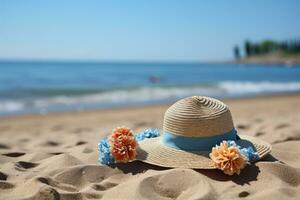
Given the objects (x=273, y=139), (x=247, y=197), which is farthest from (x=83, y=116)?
(x=247, y=197)

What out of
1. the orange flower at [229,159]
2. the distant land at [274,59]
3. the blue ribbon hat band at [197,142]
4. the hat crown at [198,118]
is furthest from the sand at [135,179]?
the distant land at [274,59]

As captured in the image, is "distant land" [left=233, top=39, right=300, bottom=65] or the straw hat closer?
the straw hat

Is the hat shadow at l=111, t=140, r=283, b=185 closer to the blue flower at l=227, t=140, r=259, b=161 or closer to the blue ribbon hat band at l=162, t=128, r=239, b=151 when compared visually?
the blue flower at l=227, t=140, r=259, b=161

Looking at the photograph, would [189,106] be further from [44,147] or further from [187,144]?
[44,147]

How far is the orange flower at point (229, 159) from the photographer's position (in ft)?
9.22

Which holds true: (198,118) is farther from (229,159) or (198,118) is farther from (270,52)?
(270,52)

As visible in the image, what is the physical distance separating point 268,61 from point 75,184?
377 feet

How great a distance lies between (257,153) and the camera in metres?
3.10

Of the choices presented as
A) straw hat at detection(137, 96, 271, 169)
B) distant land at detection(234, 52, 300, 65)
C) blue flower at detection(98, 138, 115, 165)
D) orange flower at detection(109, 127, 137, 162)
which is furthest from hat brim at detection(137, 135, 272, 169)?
distant land at detection(234, 52, 300, 65)

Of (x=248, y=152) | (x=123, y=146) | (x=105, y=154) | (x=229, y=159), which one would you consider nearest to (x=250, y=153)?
(x=248, y=152)

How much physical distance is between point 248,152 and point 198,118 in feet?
1.55

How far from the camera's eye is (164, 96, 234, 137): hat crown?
9.94 feet

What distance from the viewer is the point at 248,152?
2.97 m

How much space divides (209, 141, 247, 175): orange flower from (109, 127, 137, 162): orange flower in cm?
72
